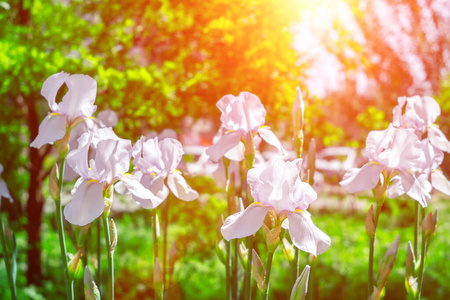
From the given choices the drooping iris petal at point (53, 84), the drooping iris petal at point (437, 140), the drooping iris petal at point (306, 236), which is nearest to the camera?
the drooping iris petal at point (306, 236)

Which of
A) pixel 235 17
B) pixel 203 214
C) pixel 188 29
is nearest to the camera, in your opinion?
pixel 235 17

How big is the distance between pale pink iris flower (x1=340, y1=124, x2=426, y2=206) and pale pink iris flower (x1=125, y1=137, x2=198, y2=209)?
59cm

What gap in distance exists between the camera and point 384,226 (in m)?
7.24

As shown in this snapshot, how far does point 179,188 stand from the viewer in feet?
5.59

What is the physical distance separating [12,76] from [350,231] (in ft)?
16.1

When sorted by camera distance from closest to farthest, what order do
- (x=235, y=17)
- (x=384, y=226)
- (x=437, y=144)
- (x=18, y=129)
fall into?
(x=437, y=144)
(x=235, y=17)
(x=18, y=129)
(x=384, y=226)

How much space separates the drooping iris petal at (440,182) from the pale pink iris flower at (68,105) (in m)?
1.35


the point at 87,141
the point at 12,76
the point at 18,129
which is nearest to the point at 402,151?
the point at 87,141

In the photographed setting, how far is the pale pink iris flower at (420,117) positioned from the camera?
5.92 feet

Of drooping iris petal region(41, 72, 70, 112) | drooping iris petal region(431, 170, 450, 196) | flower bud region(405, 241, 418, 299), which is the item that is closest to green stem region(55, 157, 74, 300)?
drooping iris petal region(41, 72, 70, 112)

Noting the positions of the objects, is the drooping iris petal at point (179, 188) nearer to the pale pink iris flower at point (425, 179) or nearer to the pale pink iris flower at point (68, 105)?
the pale pink iris flower at point (68, 105)

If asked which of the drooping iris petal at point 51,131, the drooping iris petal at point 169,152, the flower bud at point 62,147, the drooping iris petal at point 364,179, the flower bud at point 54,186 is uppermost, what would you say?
the drooping iris petal at point 51,131

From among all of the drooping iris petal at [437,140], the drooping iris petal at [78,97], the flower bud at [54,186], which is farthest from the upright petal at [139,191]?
the drooping iris petal at [437,140]

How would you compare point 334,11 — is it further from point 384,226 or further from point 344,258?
point 384,226
